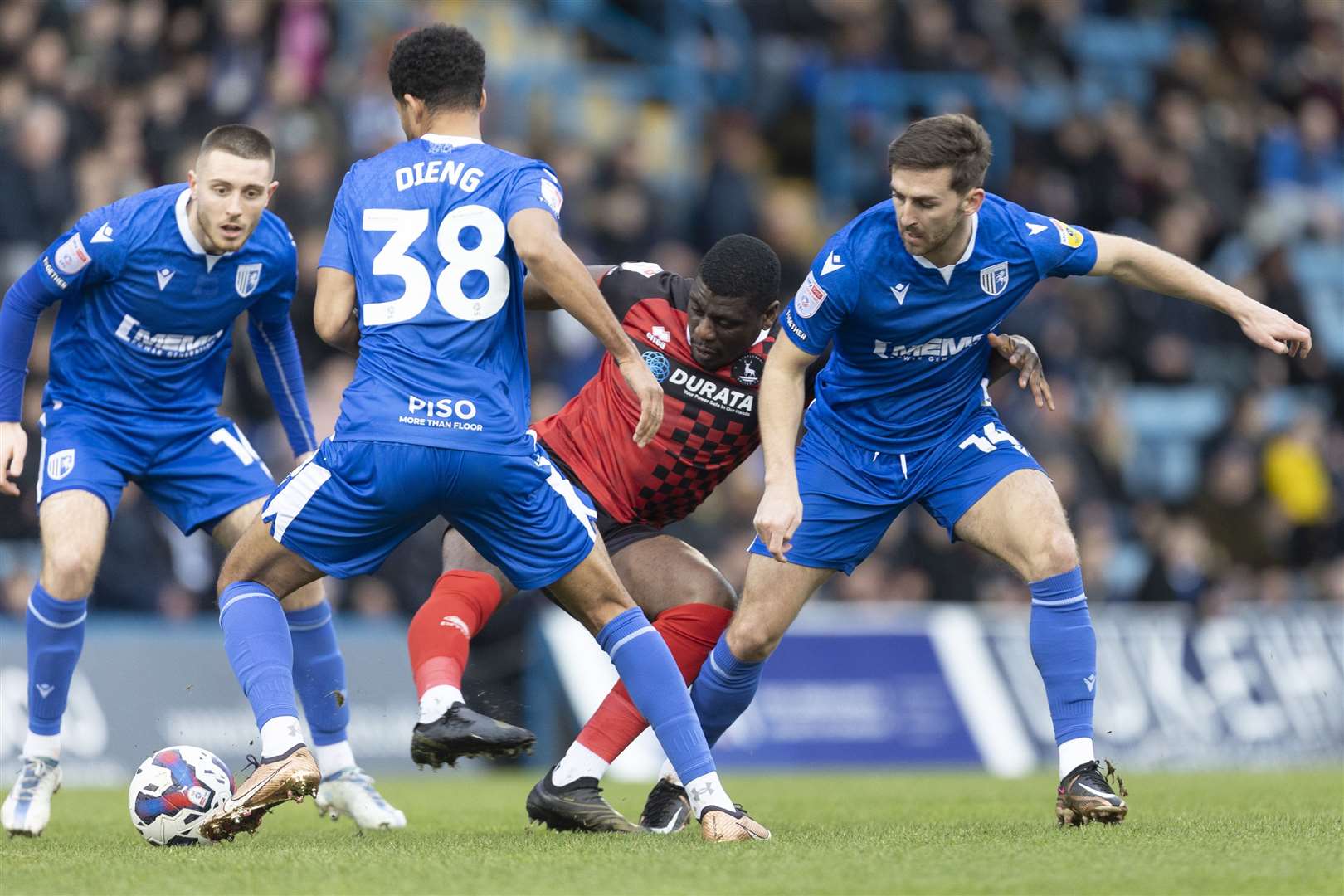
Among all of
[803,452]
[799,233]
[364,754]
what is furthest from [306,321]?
[803,452]

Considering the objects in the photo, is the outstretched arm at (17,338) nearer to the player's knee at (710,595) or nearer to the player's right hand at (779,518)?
the player's knee at (710,595)

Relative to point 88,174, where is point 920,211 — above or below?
above

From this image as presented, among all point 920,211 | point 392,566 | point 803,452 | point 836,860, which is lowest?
point 392,566

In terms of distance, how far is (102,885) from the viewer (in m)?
5.23

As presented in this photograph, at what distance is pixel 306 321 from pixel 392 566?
1.97m

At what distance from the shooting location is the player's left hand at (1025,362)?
7.10 meters

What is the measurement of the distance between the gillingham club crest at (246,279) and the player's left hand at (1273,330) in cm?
371

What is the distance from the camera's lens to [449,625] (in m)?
6.61

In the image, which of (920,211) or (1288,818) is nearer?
(920,211)

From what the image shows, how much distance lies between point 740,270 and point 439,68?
1398mm

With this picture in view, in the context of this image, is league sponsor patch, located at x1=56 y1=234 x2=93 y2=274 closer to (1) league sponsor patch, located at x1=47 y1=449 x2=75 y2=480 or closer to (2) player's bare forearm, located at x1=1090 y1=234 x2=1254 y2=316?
(1) league sponsor patch, located at x1=47 y1=449 x2=75 y2=480

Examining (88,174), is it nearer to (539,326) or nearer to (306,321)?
(306,321)

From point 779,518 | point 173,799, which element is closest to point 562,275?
point 779,518

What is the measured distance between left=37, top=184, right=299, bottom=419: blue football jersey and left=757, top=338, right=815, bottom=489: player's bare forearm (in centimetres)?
202
